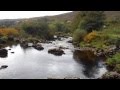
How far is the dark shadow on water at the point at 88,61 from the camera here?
32.1ft

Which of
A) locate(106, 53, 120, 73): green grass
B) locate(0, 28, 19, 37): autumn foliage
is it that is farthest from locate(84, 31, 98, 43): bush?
locate(0, 28, 19, 37): autumn foliage

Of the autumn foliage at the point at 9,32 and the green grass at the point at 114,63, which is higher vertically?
the green grass at the point at 114,63

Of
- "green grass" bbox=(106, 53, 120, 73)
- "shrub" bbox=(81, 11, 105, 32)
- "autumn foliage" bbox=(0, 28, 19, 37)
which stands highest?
"shrub" bbox=(81, 11, 105, 32)

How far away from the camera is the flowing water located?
9133mm

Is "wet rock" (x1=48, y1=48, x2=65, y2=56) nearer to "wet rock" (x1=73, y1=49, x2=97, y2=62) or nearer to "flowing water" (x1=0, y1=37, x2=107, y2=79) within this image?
"flowing water" (x1=0, y1=37, x2=107, y2=79)

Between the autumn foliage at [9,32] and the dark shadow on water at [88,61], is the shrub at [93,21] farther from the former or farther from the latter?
the autumn foliage at [9,32]

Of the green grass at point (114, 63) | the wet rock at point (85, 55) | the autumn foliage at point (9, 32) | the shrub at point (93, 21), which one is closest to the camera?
the green grass at point (114, 63)

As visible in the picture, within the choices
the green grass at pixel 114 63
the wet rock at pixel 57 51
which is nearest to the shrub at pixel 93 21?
the wet rock at pixel 57 51

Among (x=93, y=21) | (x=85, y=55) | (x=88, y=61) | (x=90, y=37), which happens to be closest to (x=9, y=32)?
(x=93, y=21)

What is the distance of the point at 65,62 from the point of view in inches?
451

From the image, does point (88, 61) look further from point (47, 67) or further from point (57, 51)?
point (57, 51)

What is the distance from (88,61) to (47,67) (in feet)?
8.08

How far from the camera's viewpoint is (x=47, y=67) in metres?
10.4
